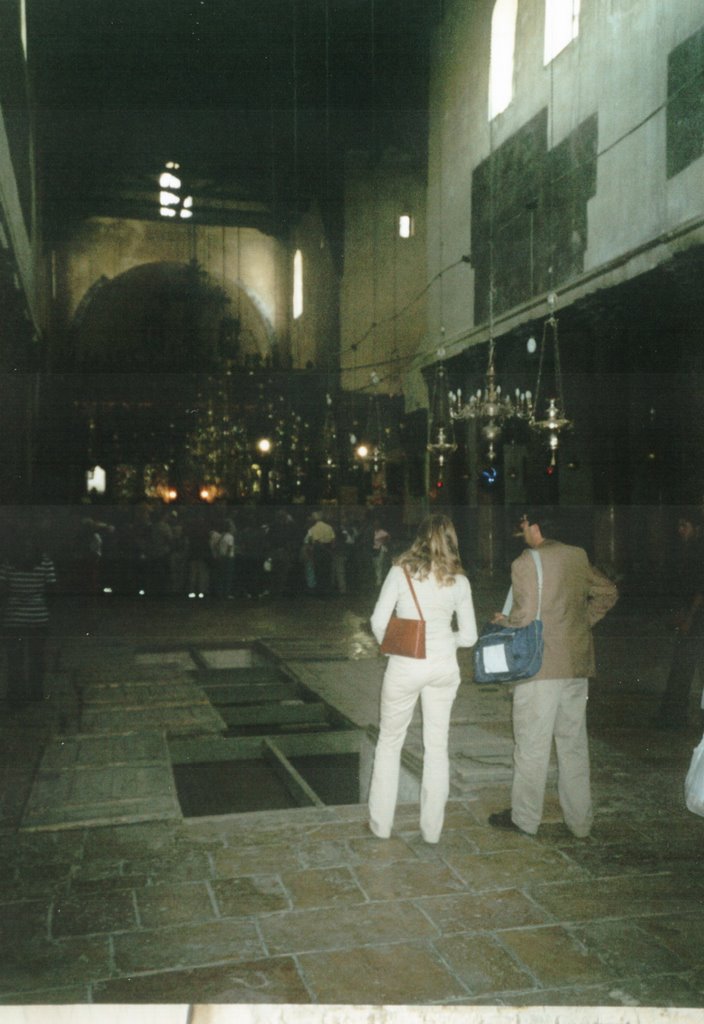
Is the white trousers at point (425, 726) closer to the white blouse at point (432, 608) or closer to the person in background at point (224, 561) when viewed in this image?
the white blouse at point (432, 608)

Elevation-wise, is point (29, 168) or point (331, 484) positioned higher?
point (29, 168)

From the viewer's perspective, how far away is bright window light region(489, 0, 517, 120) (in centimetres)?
1393

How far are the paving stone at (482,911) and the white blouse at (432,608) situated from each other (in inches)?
45.7

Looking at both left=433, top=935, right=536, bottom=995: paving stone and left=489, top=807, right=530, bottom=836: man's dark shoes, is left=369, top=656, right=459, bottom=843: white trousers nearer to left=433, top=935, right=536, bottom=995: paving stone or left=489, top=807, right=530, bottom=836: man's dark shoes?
left=489, top=807, right=530, bottom=836: man's dark shoes

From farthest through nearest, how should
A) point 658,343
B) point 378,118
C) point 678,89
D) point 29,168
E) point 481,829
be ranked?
1. point 378,118
2. point 29,168
3. point 658,343
4. point 678,89
5. point 481,829

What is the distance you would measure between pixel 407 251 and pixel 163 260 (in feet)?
55.6

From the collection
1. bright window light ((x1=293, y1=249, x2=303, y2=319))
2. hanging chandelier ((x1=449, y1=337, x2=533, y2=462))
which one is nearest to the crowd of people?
hanging chandelier ((x1=449, y1=337, x2=533, y2=462))

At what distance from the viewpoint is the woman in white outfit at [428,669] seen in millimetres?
4625

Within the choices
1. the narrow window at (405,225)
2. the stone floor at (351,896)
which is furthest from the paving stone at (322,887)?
the narrow window at (405,225)

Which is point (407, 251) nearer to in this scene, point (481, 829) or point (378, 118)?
point (378, 118)

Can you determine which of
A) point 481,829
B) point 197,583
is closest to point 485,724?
point 481,829

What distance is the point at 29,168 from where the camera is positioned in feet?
52.1

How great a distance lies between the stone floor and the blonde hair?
1428mm

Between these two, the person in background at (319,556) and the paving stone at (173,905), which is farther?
the person in background at (319,556)
